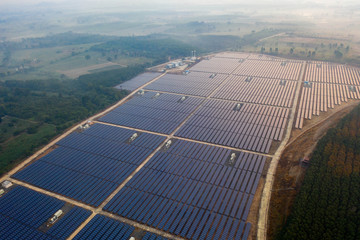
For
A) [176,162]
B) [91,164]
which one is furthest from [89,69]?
[176,162]

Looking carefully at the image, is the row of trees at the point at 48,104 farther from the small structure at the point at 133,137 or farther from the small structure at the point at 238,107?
the small structure at the point at 238,107

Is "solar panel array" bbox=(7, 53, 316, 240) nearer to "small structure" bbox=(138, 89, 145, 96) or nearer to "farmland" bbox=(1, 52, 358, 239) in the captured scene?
"farmland" bbox=(1, 52, 358, 239)

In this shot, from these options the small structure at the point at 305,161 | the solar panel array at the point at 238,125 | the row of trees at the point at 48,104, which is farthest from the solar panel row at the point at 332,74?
the row of trees at the point at 48,104

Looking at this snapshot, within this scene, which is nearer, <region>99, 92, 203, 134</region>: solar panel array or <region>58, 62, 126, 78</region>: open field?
<region>99, 92, 203, 134</region>: solar panel array

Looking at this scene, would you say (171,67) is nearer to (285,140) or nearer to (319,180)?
(285,140)

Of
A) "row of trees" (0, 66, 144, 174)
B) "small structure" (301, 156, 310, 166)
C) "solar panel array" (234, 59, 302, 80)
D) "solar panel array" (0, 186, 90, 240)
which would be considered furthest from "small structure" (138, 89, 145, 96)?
"small structure" (301, 156, 310, 166)
